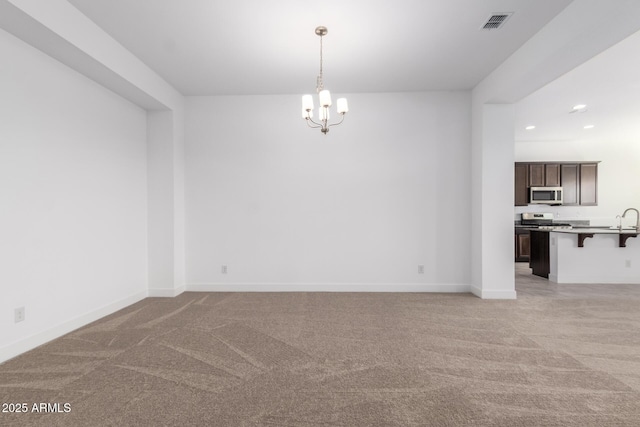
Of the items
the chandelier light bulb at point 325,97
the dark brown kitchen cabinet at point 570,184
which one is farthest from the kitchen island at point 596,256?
the chandelier light bulb at point 325,97

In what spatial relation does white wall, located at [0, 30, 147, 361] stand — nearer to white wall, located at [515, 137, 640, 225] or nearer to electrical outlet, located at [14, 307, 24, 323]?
electrical outlet, located at [14, 307, 24, 323]

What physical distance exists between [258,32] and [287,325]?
3151mm

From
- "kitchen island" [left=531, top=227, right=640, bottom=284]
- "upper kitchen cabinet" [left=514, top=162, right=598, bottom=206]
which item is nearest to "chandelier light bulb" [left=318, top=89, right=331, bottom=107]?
"kitchen island" [left=531, top=227, right=640, bottom=284]

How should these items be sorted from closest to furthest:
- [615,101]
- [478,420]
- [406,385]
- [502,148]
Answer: [478,420]
[406,385]
[502,148]
[615,101]

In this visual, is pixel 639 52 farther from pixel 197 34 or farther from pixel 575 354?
pixel 197 34

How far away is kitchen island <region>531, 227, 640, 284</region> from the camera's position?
5645mm

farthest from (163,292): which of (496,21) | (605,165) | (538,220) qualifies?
(605,165)

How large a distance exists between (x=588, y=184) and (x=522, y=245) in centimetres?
238

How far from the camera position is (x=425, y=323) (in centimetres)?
359

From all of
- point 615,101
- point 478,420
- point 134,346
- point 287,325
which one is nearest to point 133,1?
point 134,346

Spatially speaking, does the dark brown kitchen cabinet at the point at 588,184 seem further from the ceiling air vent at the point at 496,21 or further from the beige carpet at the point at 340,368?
the ceiling air vent at the point at 496,21

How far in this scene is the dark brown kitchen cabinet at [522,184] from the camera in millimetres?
8125

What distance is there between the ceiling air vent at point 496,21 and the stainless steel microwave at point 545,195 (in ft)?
20.3

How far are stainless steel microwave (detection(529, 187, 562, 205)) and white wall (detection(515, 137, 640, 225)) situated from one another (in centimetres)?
49
